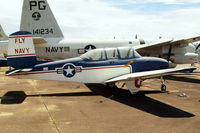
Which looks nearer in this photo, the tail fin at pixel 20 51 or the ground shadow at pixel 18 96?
the ground shadow at pixel 18 96

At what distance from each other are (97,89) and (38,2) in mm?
10953

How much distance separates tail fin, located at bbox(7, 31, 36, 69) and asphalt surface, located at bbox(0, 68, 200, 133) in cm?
160

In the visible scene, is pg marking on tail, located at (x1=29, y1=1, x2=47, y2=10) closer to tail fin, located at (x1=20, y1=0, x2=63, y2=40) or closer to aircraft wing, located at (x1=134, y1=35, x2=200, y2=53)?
tail fin, located at (x1=20, y1=0, x2=63, y2=40)

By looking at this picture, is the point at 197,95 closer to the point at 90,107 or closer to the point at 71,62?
the point at 90,107

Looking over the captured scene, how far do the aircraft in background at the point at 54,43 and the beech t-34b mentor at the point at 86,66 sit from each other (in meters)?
8.42

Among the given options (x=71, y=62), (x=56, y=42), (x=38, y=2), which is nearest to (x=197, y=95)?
(x=71, y=62)

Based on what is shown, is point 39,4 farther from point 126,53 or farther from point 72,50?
point 126,53

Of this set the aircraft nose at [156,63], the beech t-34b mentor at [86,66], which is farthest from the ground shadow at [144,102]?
the aircraft nose at [156,63]

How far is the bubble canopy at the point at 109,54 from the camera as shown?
10.8 metres

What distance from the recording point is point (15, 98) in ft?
31.7

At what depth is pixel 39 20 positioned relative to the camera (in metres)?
19.0

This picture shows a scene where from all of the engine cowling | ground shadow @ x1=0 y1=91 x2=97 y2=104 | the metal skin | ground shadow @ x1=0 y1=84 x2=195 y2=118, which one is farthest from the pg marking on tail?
the engine cowling

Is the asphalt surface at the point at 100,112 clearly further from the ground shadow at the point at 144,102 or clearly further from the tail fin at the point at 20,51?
the tail fin at the point at 20,51

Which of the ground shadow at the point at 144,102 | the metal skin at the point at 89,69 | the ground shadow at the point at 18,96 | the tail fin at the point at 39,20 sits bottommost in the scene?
the ground shadow at the point at 144,102
